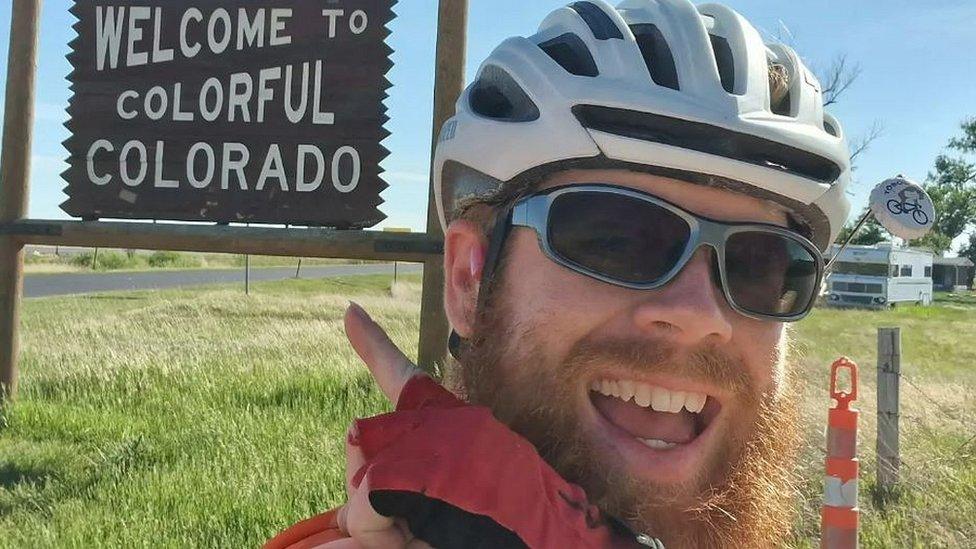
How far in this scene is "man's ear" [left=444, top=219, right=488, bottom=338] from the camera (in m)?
1.33

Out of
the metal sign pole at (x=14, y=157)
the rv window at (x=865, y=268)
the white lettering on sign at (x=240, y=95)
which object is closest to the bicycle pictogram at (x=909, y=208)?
the white lettering on sign at (x=240, y=95)

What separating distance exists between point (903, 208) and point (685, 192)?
70.4 inches

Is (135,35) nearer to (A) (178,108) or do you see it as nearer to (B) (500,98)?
(A) (178,108)

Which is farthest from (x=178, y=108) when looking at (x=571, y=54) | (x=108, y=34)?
(x=571, y=54)

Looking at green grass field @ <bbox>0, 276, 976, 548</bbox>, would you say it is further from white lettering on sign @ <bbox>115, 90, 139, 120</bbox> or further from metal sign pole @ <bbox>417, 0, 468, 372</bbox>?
white lettering on sign @ <bbox>115, 90, 139, 120</bbox>

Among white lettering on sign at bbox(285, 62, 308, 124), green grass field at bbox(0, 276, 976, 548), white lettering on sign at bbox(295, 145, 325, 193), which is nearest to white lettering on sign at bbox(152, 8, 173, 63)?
white lettering on sign at bbox(285, 62, 308, 124)

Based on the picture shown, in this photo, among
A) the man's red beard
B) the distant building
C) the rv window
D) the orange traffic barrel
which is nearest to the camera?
the man's red beard

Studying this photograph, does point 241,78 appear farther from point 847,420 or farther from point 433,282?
point 847,420

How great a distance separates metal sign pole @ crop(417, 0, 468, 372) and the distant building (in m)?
74.0

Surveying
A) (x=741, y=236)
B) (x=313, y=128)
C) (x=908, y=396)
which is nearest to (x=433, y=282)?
(x=313, y=128)

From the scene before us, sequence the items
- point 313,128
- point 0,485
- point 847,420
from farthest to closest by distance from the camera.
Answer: point 313,128 → point 0,485 → point 847,420

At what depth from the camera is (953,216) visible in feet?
157

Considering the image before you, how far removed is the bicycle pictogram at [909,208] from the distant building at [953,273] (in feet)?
242

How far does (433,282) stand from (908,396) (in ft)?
20.1
